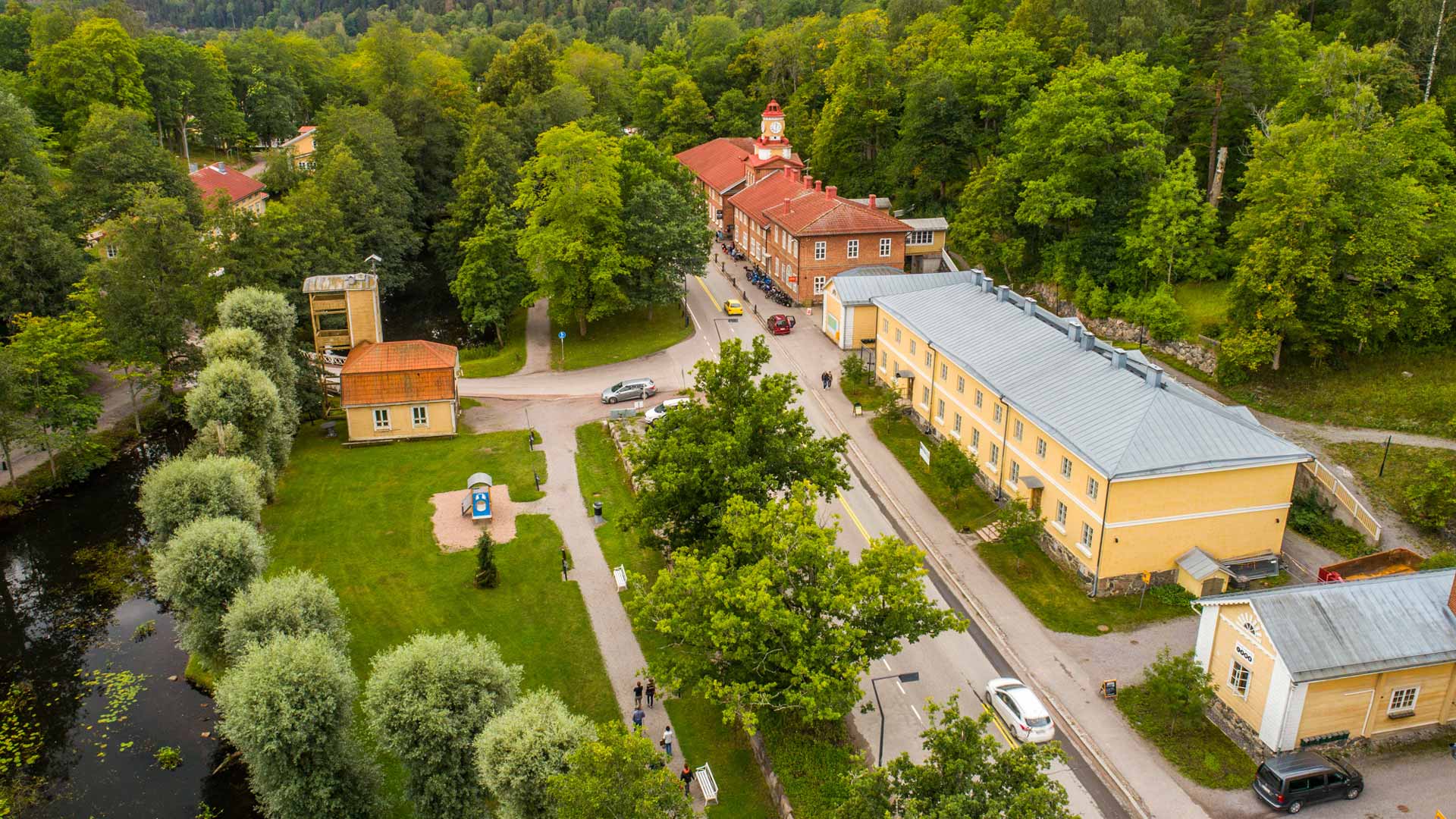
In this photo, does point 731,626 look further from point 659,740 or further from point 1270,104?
point 1270,104

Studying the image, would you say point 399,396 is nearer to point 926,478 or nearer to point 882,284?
point 926,478

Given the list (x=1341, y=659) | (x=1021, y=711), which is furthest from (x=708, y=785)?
(x=1341, y=659)

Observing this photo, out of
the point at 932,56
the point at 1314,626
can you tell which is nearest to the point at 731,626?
the point at 1314,626

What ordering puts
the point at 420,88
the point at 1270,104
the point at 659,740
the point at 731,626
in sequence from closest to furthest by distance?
the point at 731,626 → the point at 659,740 → the point at 1270,104 → the point at 420,88

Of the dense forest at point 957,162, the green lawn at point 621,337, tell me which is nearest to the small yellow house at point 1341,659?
the dense forest at point 957,162

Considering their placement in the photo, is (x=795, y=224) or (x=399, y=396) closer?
(x=399, y=396)

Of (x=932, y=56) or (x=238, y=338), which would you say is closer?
(x=238, y=338)

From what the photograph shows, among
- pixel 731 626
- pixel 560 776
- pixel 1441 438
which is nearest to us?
pixel 560 776

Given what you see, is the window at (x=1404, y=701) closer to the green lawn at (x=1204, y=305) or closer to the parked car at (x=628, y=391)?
the green lawn at (x=1204, y=305)
